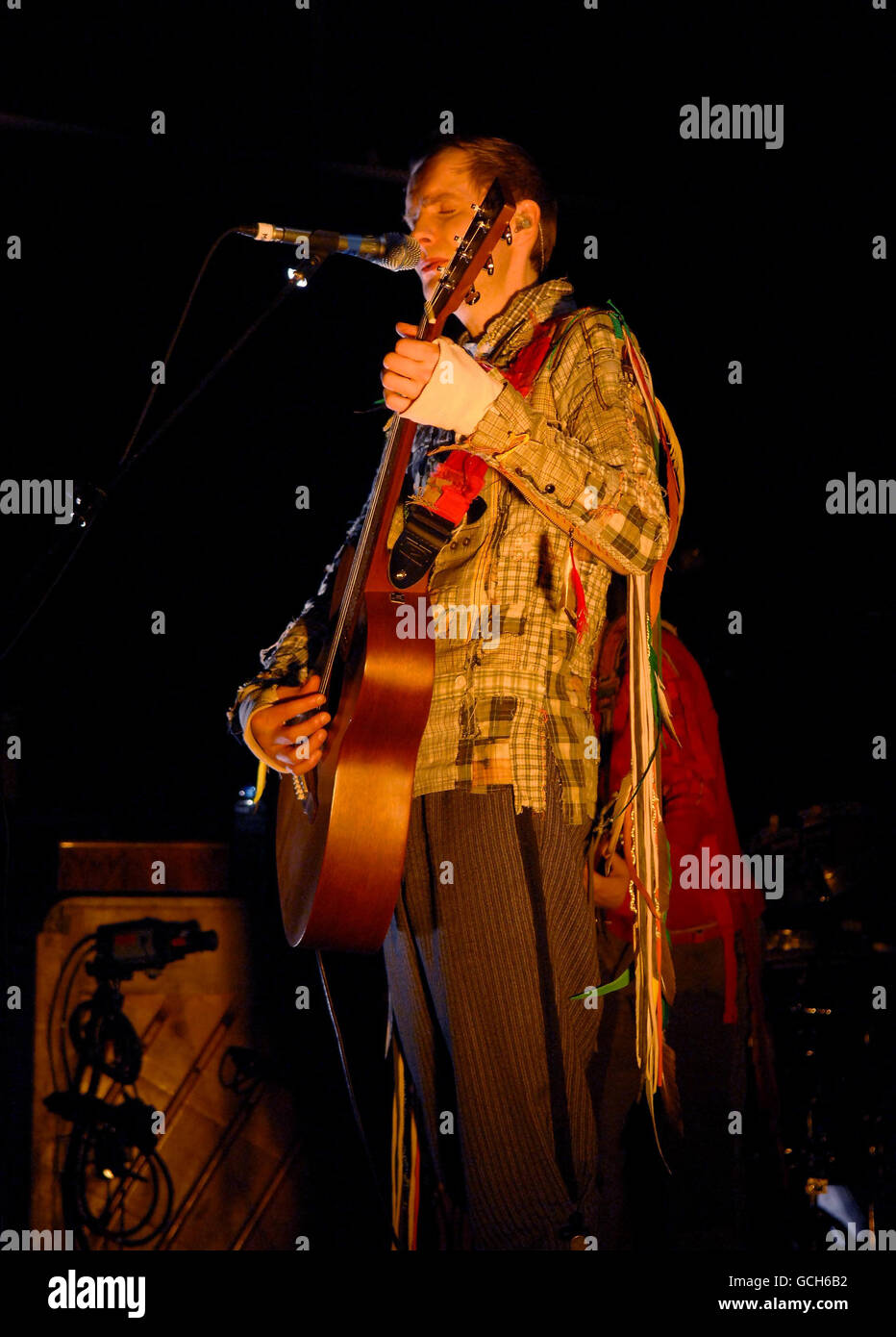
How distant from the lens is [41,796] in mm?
4660

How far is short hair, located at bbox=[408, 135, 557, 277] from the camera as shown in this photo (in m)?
2.18

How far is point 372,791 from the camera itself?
1767 millimetres

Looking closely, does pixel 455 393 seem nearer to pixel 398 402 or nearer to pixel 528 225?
pixel 398 402

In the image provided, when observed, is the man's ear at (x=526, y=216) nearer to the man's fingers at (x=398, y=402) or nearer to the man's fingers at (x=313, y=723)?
the man's fingers at (x=398, y=402)

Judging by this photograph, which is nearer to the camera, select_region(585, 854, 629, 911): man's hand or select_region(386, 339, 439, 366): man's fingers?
select_region(386, 339, 439, 366): man's fingers

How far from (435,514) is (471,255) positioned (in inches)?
16.0

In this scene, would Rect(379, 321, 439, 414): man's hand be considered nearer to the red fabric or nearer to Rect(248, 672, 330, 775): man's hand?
Rect(248, 672, 330, 775): man's hand

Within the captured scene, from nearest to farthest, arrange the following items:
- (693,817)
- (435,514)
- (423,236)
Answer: (435,514) < (423,236) < (693,817)

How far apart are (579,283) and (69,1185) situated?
364cm

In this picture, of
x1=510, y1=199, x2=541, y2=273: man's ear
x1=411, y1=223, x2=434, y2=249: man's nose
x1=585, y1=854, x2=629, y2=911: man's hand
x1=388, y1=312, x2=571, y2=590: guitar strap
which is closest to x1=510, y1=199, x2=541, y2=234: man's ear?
x1=510, y1=199, x2=541, y2=273: man's ear

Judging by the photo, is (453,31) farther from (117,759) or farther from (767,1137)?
(767,1137)

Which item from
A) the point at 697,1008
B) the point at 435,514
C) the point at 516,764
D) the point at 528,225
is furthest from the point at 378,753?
the point at 697,1008

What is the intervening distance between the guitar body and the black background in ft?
5.43

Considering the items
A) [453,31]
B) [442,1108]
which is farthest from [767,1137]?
[453,31]
